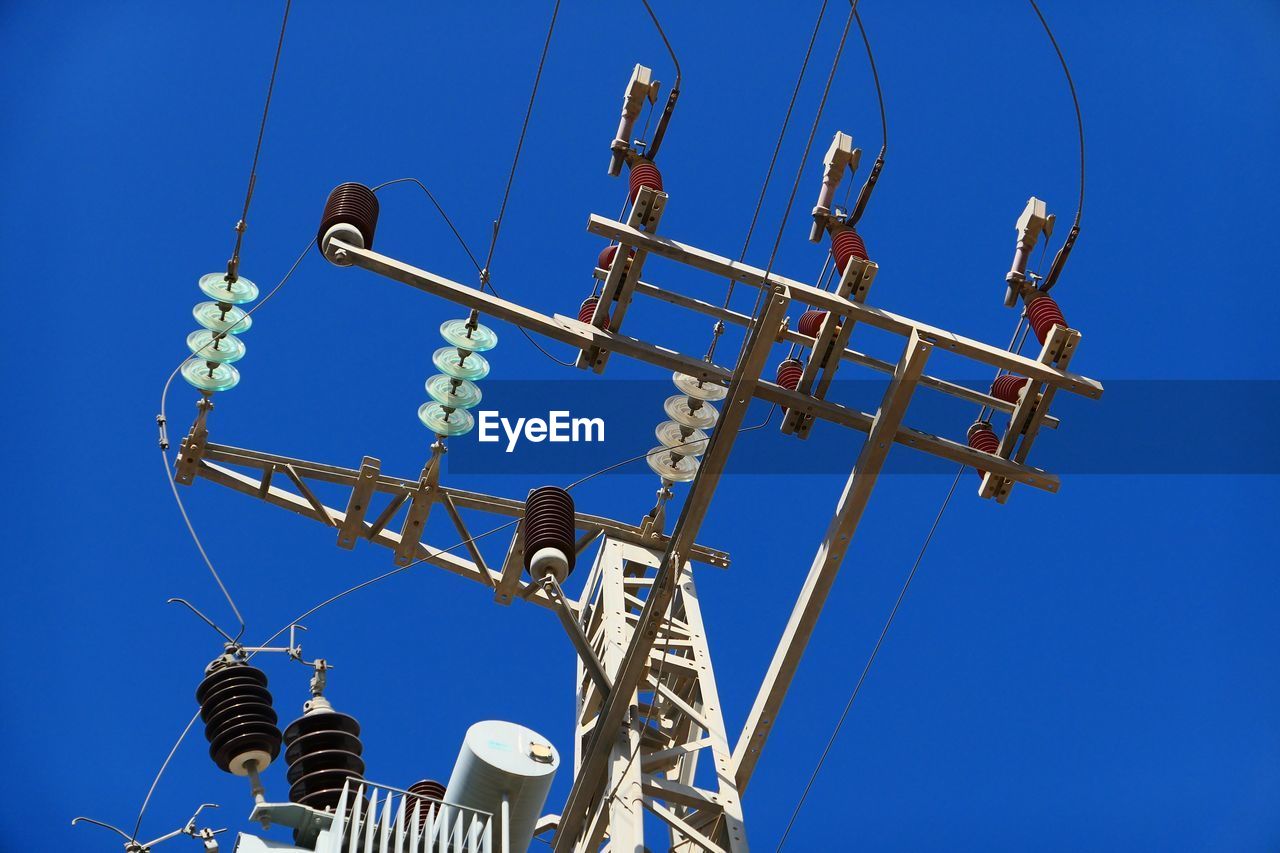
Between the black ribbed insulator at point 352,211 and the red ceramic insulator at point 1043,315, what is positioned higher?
the red ceramic insulator at point 1043,315

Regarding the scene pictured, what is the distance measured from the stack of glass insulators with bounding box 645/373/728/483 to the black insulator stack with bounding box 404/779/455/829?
3.85 meters

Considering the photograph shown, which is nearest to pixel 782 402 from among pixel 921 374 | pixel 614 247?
pixel 921 374

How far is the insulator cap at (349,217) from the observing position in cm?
1226

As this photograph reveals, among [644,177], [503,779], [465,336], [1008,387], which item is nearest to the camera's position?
[503,779]

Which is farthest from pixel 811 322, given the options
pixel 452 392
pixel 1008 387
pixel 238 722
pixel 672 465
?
pixel 238 722

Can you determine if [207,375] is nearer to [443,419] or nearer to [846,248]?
[443,419]

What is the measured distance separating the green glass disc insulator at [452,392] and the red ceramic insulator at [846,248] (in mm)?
3256

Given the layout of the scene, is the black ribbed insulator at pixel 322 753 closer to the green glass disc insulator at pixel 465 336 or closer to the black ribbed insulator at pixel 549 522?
the black ribbed insulator at pixel 549 522

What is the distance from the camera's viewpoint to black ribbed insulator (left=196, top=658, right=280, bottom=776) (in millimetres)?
10656

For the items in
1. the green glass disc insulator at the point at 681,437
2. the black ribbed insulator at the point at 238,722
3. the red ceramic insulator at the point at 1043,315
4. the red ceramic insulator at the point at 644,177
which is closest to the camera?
the black ribbed insulator at the point at 238,722

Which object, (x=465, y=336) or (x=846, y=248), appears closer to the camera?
(x=846, y=248)

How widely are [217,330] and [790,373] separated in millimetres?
4658

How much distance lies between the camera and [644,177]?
12820 mm

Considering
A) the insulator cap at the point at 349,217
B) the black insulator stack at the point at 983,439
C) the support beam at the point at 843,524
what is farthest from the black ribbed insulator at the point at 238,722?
the black insulator stack at the point at 983,439
